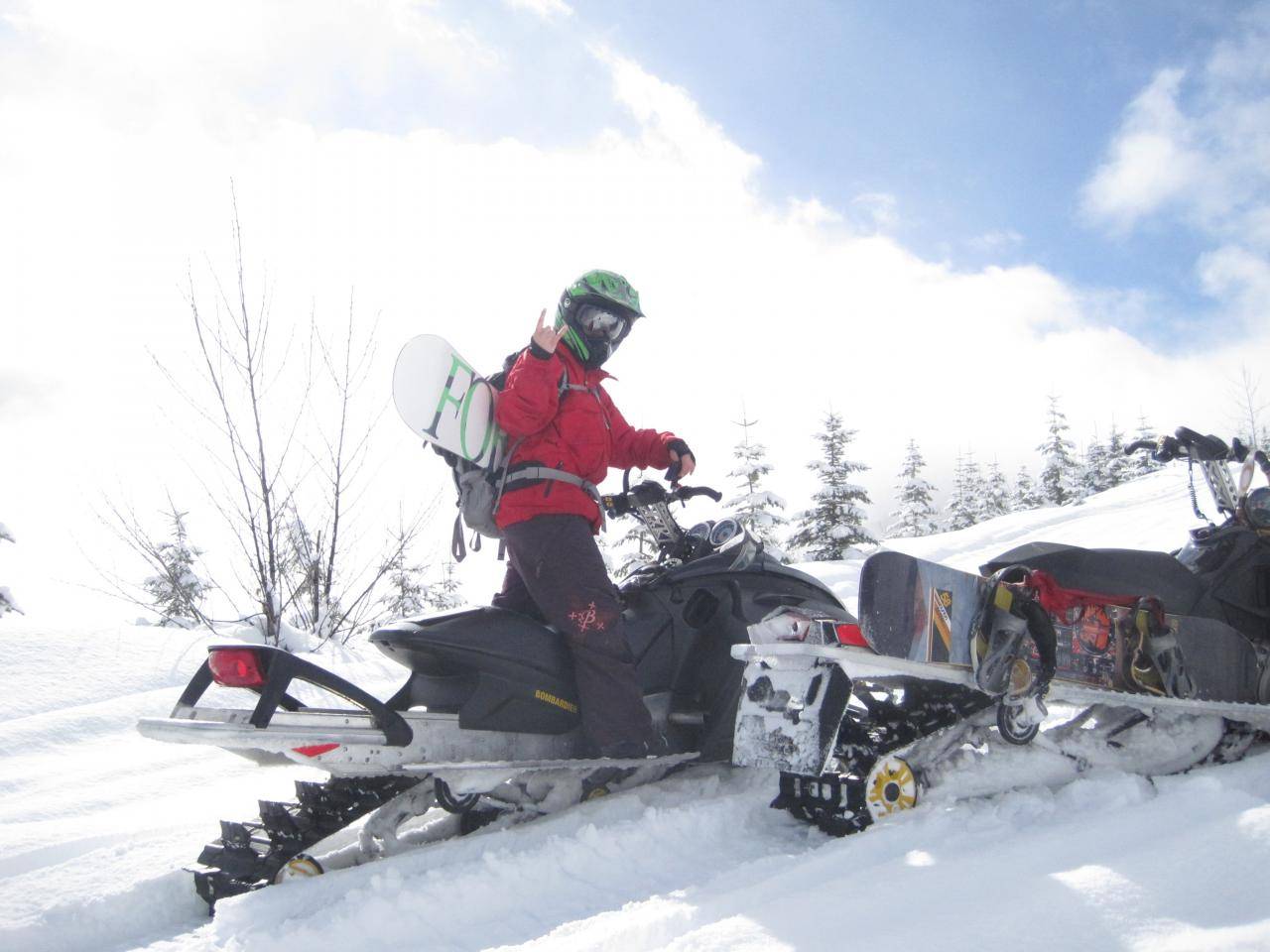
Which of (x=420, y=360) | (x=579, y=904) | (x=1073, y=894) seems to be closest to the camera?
(x=1073, y=894)

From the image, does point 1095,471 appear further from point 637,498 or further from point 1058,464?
point 637,498

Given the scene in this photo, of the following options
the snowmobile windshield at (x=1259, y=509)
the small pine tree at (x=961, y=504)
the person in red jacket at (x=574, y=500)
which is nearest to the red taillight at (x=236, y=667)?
the person in red jacket at (x=574, y=500)

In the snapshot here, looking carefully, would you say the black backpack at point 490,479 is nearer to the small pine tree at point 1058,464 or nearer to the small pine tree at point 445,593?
the small pine tree at point 445,593

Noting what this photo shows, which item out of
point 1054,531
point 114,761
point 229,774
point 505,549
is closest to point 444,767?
point 505,549

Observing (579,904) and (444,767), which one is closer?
(579,904)

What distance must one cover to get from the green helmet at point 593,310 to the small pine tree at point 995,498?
3744 cm

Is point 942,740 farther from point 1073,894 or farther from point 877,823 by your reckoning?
point 1073,894

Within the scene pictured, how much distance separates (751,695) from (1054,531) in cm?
1411

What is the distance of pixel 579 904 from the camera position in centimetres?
235

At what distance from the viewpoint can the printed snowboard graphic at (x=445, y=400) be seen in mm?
3033

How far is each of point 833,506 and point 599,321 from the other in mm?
17260

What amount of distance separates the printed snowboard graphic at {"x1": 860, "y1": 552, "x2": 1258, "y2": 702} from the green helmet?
60.4 inches

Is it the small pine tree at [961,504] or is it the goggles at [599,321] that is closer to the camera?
the goggles at [599,321]

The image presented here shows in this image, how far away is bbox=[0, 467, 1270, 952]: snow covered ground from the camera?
1.87 metres
